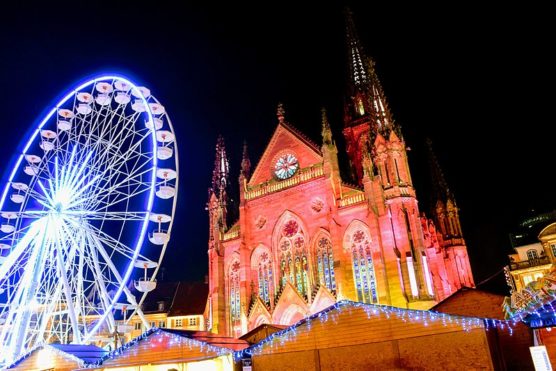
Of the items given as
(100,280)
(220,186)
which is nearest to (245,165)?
(220,186)

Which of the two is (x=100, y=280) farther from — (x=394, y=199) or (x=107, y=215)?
(x=394, y=199)

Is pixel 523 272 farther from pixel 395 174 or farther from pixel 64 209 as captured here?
pixel 64 209

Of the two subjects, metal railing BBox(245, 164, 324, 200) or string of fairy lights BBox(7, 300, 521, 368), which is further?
metal railing BBox(245, 164, 324, 200)

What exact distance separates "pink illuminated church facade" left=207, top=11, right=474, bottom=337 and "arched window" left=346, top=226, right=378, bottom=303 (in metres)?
0.08

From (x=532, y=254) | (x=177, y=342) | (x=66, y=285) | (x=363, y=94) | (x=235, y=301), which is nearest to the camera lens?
(x=177, y=342)

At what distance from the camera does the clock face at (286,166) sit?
42.4m

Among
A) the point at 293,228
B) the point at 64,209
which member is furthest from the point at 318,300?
the point at 64,209

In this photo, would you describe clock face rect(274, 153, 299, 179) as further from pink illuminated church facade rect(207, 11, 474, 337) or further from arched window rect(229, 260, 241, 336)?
arched window rect(229, 260, 241, 336)


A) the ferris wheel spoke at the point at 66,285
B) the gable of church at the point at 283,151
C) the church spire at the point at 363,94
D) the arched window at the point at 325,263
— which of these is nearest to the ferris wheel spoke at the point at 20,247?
the ferris wheel spoke at the point at 66,285

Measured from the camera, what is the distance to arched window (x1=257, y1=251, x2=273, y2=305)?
129ft

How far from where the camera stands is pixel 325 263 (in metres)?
37.5

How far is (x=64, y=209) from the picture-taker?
26.5 meters

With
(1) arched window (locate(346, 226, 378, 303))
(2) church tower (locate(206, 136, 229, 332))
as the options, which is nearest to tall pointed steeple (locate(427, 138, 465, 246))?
(1) arched window (locate(346, 226, 378, 303))

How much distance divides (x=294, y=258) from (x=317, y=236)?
117 inches
